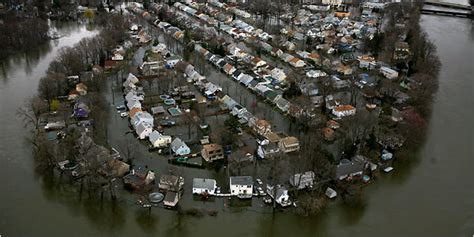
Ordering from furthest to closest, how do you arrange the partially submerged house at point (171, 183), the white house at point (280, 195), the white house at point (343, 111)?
1. the white house at point (343, 111)
2. the partially submerged house at point (171, 183)
3. the white house at point (280, 195)

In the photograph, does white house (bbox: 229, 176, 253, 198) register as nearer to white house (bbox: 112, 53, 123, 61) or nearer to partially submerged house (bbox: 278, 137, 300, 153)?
partially submerged house (bbox: 278, 137, 300, 153)

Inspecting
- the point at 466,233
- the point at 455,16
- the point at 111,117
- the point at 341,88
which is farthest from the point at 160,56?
the point at 455,16

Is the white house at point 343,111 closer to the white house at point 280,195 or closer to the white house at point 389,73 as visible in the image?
the white house at point 389,73

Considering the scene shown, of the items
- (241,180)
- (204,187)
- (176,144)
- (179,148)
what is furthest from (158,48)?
(241,180)

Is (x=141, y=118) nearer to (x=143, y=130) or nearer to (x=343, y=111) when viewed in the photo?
(x=143, y=130)

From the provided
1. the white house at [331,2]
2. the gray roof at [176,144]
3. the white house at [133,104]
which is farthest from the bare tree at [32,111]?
the white house at [331,2]

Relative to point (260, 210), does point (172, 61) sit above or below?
above
